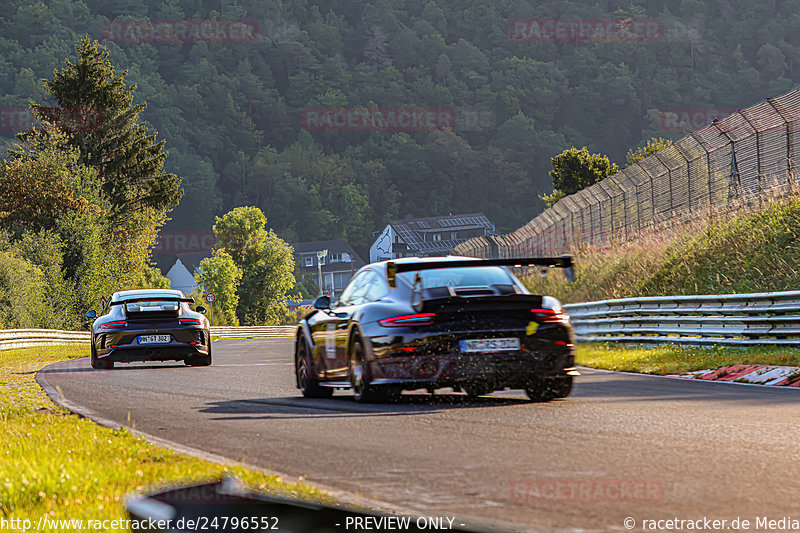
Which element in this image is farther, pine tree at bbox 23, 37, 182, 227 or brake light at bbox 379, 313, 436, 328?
pine tree at bbox 23, 37, 182, 227

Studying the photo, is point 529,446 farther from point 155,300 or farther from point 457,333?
point 155,300

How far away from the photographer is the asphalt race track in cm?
501

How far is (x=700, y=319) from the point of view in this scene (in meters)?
17.7

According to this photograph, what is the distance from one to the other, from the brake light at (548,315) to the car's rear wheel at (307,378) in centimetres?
295

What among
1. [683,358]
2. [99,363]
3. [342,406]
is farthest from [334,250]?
[342,406]

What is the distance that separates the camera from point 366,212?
16750cm

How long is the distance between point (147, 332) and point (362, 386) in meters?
9.89

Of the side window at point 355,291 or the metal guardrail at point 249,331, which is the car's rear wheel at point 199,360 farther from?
the metal guardrail at point 249,331

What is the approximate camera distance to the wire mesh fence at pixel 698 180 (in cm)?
2256

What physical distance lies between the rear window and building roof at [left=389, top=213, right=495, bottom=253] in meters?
140

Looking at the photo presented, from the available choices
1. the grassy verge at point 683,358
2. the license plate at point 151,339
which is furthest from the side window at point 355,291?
the license plate at point 151,339

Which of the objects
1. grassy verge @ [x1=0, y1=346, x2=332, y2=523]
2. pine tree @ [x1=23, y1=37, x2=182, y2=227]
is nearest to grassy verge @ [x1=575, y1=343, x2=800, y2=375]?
grassy verge @ [x1=0, y1=346, x2=332, y2=523]

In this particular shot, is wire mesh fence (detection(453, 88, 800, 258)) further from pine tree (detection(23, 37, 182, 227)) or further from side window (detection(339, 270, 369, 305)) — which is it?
pine tree (detection(23, 37, 182, 227))

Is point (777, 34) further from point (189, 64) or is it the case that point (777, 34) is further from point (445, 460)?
point (445, 460)
